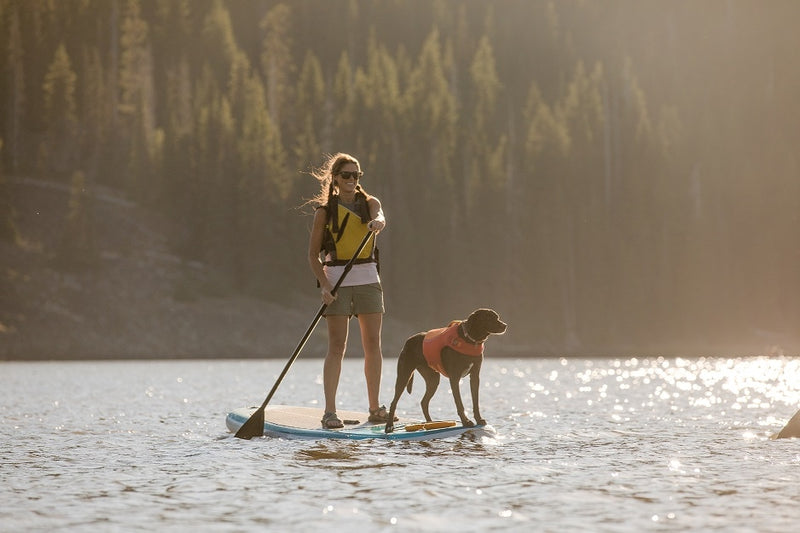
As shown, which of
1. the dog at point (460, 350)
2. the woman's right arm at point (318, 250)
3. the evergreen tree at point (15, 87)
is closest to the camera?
the dog at point (460, 350)

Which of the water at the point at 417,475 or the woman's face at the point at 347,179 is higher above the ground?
the woman's face at the point at 347,179

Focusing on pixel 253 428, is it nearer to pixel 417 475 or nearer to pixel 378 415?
pixel 378 415

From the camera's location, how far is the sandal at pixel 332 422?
11.9 m

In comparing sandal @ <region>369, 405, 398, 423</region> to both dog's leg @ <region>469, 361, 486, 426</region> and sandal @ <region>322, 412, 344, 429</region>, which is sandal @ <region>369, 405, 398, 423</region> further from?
dog's leg @ <region>469, 361, 486, 426</region>

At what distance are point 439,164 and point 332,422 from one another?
63.1m

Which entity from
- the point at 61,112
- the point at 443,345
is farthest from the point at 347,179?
the point at 61,112

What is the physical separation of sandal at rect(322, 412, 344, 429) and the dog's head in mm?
1693

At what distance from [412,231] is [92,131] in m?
23.8

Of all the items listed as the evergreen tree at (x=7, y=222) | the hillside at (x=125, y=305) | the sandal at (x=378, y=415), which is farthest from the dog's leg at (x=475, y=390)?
the evergreen tree at (x=7, y=222)

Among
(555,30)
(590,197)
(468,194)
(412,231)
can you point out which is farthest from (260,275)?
(555,30)

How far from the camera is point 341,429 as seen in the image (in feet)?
38.7

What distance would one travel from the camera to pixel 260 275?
66500 millimetres

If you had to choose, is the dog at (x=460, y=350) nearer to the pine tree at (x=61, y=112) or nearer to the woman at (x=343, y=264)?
the woman at (x=343, y=264)

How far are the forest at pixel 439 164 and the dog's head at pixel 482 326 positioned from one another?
2040 inches
